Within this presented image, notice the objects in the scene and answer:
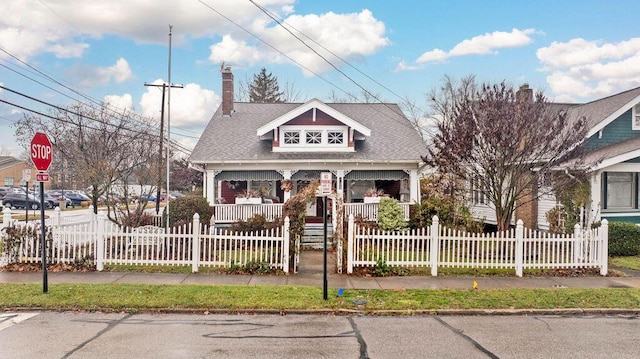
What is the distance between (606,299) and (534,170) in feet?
18.3

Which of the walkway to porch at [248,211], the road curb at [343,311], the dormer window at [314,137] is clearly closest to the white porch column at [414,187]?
the walkway to porch at [248,211]

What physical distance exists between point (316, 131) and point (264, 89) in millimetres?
38255

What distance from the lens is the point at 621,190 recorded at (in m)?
15.9

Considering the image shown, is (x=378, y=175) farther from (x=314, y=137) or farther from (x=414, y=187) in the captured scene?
(x=314, y=137)

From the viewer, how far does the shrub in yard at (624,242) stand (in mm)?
13672

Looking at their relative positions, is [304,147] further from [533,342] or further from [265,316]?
[533,342]

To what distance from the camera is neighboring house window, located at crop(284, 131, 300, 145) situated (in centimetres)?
1872

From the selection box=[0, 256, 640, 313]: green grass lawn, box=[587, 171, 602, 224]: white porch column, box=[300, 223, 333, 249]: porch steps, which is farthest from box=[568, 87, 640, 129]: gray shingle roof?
box=[300, 223, 333, 249]: porch steps

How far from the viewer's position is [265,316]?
7305 mm

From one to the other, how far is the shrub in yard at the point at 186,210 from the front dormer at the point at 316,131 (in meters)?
4.07

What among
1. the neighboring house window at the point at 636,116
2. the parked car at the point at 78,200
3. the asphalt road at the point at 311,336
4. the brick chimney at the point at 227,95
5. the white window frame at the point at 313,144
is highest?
the brick chimney at the point at 227,95

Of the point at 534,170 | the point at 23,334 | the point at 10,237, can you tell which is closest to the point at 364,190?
the point at 534,170

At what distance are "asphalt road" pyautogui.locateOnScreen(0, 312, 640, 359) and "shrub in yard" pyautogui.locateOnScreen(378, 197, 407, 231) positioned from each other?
8.66 meters

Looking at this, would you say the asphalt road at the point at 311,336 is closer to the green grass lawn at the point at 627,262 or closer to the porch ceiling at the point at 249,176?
the green grass lawn at the point at 627,262
